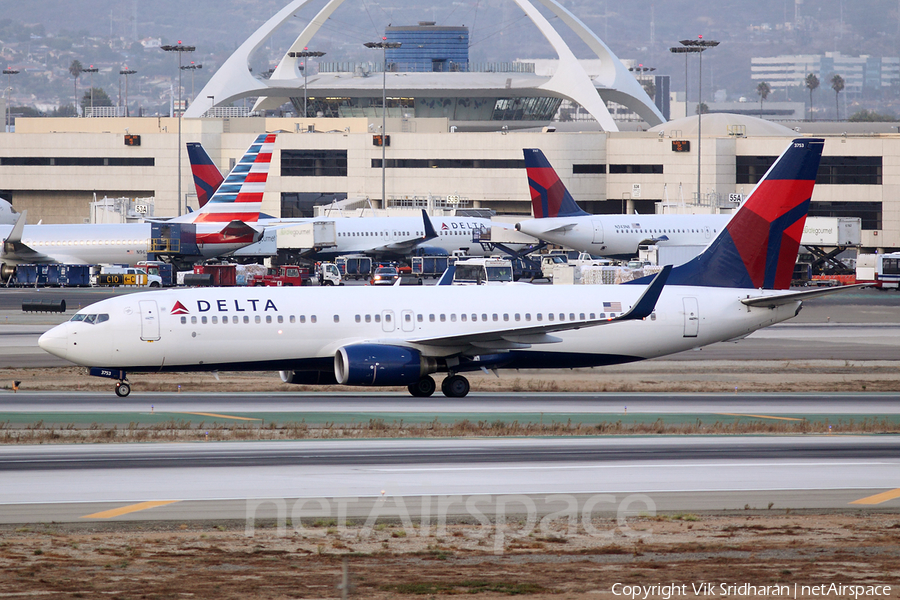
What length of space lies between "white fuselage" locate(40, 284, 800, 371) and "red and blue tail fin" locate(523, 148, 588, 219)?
4941 cm

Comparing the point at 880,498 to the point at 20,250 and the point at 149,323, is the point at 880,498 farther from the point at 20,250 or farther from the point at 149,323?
the point at 20,250

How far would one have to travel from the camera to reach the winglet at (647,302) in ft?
111

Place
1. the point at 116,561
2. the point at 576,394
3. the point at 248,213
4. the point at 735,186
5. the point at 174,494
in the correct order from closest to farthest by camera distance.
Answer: the point at 116,561, the point at 174,494, the point at 576,394, the point at 248,213, the point at 735,186

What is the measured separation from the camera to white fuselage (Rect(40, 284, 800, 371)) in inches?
1364

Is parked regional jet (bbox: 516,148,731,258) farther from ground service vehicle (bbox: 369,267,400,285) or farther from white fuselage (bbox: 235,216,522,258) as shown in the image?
ground service vehicle (bbox: 369,267,400,285)

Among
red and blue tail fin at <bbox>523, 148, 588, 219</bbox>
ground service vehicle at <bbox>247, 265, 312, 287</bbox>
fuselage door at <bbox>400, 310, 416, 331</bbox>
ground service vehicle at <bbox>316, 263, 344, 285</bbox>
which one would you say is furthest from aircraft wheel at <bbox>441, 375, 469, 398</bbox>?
red and blue tail fin at <bbox>523, 148, 588, 219</bbox>

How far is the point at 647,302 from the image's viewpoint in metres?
33.9

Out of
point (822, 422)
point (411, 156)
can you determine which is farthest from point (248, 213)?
point (822, 422)

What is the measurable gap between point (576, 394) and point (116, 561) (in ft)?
75.3

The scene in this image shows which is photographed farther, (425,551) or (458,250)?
(458,250)

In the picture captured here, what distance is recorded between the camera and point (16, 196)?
13550 centimetres

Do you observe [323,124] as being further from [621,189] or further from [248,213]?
[248,213]

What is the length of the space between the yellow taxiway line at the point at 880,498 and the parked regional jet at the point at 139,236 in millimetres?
66489

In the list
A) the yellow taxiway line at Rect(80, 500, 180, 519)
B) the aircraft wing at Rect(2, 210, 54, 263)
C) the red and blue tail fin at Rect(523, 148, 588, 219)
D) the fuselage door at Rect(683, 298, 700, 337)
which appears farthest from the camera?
the red and blue tail fin at Rect(523, 148, 588, 219)
